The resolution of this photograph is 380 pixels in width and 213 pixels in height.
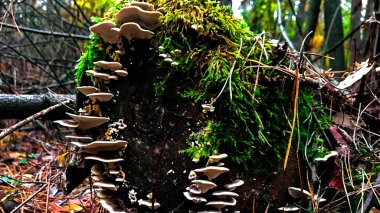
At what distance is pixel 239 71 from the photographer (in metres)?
2.42

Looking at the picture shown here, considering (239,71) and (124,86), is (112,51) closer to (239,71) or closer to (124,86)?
(124,86)

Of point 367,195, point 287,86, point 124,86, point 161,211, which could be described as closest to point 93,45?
point 124,86

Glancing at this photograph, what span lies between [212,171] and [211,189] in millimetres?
215

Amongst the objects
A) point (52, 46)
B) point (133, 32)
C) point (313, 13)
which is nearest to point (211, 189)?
point (133, 32)

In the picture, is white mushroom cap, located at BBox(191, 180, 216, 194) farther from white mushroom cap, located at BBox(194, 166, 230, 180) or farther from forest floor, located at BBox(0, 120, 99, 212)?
forest floor, located at BBox(0, 120, 99, 212)

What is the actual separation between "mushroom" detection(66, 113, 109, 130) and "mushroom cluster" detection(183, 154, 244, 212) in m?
0.69

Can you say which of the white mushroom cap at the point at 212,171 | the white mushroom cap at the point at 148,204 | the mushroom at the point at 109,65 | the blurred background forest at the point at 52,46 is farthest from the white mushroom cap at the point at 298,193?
the blurred background forest at the point at 52,46

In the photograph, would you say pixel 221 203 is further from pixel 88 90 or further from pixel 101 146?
pixel 88 90

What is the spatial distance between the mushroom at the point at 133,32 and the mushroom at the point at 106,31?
2.2 inches

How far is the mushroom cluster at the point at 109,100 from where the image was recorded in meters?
2.28

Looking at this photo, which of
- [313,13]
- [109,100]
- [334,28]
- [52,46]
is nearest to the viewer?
[109,100]

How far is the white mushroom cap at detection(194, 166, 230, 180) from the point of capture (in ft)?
6.72

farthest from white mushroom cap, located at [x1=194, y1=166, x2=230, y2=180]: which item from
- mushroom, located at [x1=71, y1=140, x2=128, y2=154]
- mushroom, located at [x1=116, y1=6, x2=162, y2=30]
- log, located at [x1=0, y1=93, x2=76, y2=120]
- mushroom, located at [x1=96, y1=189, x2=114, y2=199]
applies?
log, located at [x1=0, y1=93, x2=76, y2=120]

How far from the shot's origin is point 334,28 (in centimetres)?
683
